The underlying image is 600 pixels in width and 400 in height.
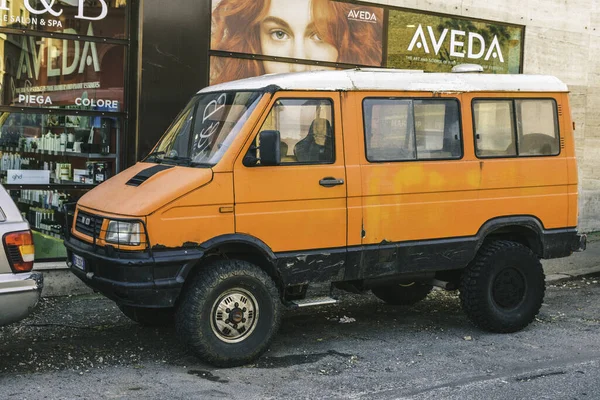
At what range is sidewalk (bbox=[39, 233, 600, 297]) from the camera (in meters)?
9.28

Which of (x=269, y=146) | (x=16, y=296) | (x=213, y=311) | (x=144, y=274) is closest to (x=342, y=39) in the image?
(x=269, y=146)

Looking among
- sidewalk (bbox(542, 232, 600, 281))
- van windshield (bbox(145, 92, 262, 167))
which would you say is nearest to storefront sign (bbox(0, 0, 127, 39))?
van windshield (bbox(145, 92, 262, 167))

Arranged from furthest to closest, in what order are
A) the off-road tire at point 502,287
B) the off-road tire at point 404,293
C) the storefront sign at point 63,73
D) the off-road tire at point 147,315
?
the storefront sign at point 63,73 < the off-road tire at point 404,293 < the off-road tire at point 502,287 < the off-road tire at point 147,315

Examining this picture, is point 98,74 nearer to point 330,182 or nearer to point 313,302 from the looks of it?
point 330,182

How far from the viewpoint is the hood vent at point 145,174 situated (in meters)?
6.70

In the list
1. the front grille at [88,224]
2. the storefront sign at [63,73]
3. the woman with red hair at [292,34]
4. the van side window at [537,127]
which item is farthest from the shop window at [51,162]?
the van side window at [537,127]

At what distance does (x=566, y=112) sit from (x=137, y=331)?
15.4 ft

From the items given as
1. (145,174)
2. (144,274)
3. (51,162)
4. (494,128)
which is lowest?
(144,274)

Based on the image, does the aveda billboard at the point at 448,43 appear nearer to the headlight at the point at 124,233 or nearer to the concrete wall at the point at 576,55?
the concrete wall at the point at 576,55

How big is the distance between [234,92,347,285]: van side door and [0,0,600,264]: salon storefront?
3507mm

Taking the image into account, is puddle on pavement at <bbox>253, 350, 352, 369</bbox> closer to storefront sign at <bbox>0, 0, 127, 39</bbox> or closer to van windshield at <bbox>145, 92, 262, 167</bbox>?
van windshield at <bbox>145, 92, 262, 167</bbox>

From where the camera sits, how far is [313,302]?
23.2 feet

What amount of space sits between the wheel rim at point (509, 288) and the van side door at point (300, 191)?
168 centimetres

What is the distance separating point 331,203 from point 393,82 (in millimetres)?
1251
